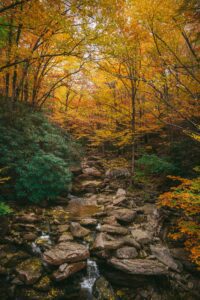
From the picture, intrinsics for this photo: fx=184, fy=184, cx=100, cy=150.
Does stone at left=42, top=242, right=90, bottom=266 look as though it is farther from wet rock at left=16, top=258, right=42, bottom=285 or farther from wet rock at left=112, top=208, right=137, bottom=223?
wet rock at left=112, top=208, right=137, bottom=223

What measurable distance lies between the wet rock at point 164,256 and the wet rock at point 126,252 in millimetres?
596

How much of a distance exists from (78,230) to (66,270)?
1.57m

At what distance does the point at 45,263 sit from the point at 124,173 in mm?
7479

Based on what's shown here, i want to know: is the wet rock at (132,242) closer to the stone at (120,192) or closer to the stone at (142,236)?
the stone at (142,236)

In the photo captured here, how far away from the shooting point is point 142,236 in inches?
228

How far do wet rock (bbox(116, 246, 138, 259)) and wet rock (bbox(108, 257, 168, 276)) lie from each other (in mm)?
144

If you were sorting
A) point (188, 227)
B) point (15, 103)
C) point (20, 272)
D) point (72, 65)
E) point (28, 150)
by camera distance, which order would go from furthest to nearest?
point (72, 65) < point (15, 103) < point (28, 150) < point (188, 227) < point (20, 272)

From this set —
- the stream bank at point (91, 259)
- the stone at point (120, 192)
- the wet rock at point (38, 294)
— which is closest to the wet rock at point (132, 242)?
the stream bank at point (91, 259)

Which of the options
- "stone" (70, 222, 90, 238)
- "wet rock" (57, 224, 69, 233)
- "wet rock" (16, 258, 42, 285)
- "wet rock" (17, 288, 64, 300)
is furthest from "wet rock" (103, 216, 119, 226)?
"wet rock" (17, 288, 64, 300)

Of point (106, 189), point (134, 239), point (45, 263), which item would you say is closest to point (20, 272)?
point (45, 263)

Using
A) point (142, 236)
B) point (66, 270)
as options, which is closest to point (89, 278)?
point (66, 270)

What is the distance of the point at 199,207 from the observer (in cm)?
499

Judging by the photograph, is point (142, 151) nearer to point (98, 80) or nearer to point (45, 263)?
point (98, 80)

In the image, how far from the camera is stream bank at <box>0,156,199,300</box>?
4336 mm
